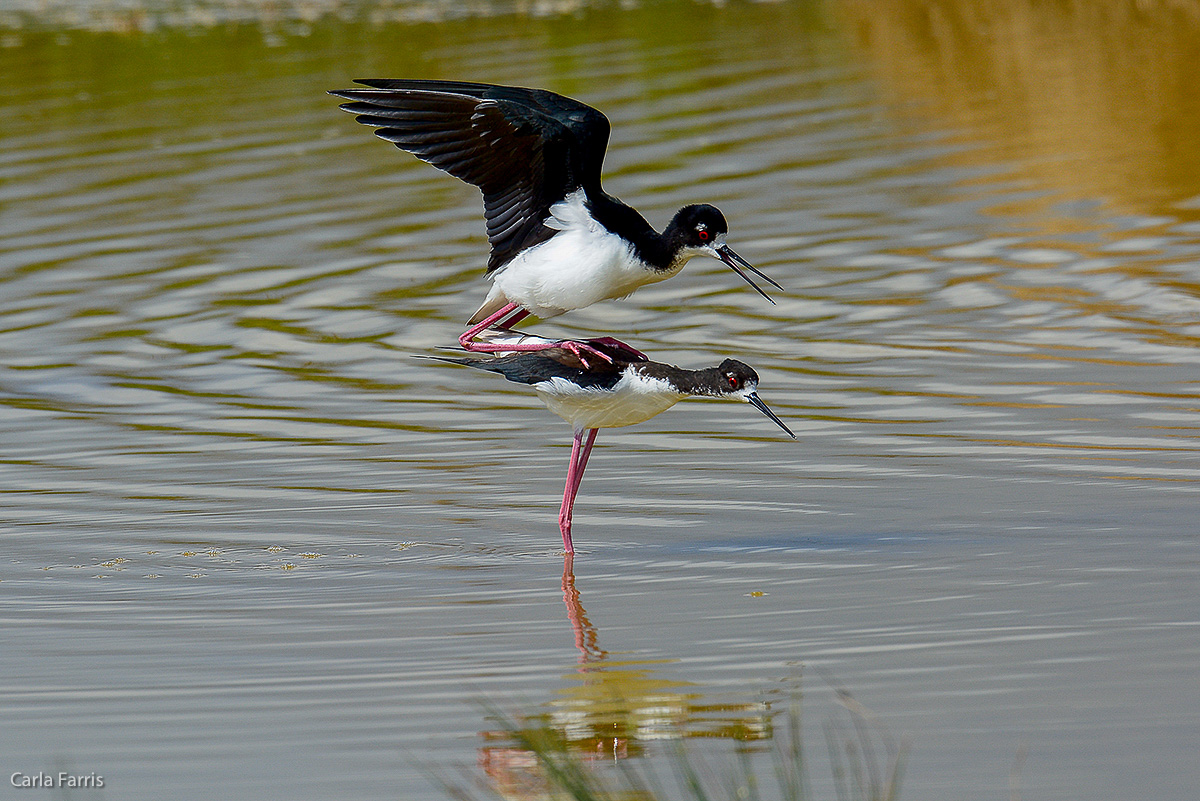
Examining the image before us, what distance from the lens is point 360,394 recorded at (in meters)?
10.1

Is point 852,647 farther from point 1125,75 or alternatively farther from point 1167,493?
point 1125,75

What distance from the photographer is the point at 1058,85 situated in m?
17.9

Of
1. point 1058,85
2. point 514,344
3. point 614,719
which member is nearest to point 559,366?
point 514,344

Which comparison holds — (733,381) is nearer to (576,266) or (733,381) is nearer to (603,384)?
(603,384)

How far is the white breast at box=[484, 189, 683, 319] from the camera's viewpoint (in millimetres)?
7246

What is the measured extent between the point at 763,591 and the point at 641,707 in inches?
48.8

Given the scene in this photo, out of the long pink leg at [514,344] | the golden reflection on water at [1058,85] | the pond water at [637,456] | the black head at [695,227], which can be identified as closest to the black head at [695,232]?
the black head at [695,227]

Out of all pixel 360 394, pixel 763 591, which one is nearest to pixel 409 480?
pixel 360 394

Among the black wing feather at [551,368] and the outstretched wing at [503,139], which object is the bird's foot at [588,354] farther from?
the outstretched wing at [503,139]

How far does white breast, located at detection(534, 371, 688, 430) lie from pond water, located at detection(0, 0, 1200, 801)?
1.66 ft

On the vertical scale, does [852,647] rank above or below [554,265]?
below

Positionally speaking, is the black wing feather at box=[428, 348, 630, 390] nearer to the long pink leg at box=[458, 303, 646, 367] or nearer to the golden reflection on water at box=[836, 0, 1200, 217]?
the long pink leg at box=[458, 303, 646, 367]

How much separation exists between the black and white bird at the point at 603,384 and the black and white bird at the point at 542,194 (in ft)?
0.25

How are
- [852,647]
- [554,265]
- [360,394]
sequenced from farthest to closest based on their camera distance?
[360,394]
[554,265]
[852,647]
